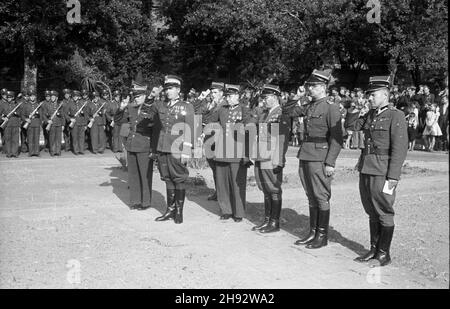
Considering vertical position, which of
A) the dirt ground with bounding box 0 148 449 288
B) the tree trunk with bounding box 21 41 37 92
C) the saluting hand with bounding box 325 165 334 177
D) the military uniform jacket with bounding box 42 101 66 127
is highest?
the tree trunk with bounding box 21 41 37 92

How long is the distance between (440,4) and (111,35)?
539 inches

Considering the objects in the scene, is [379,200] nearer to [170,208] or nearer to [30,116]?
[170,208]

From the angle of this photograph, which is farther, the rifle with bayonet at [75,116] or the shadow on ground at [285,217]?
the rifle with bayonet at [75,116]

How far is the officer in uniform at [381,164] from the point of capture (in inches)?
219

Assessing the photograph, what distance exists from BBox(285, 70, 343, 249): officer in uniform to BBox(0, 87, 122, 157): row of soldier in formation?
1045cm

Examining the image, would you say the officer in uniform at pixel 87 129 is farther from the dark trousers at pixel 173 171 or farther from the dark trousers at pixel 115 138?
the dark trousers at pixel 173 171

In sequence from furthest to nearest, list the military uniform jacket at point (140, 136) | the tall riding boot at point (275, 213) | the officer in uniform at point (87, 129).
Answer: the officer in uniform at point (87, 129)
the military uniform jacket at point (140, 136)
the tall riding boot at point (275, 213)

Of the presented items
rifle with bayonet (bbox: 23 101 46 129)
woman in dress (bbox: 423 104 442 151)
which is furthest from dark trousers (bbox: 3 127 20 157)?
woman in dress (bbox: 423 104 442 151)

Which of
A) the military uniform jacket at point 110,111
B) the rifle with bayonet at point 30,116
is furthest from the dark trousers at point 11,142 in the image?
the military uniform jacket at point 110,111

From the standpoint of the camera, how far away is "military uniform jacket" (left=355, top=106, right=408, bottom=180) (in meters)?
5.54

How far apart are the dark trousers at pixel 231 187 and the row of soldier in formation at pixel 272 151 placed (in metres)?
0.01

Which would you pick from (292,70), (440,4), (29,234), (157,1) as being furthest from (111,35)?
(29,234)

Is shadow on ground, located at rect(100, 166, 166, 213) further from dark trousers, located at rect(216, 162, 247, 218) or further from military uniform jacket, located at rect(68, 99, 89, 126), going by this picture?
military uniform jacket, located at rect(68, 99, 89, 126)

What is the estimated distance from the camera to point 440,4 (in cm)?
2086
